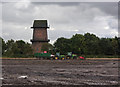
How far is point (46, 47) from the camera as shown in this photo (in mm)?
53750

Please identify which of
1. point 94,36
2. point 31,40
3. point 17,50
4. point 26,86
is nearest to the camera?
point 26,86

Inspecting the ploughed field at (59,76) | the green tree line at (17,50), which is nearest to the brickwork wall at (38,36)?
the green tree line at (17,50)

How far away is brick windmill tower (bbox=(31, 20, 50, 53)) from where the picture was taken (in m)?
60.5

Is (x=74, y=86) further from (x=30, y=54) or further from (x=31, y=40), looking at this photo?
(x=31, y=40)

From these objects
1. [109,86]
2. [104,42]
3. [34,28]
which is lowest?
[109,86]

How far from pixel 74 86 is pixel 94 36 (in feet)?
295

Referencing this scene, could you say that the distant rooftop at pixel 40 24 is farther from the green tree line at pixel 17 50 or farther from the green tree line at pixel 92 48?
the green tree line at pixel 17 50

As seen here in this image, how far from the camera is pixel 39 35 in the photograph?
201ft

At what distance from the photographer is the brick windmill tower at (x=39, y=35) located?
60.5 meters

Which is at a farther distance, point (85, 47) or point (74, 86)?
point (85, 47)

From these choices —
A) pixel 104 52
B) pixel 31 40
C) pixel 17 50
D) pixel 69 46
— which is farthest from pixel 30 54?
pixel 104 52

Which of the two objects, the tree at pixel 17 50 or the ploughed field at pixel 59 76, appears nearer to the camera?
the ploughed field at pixel 59 76

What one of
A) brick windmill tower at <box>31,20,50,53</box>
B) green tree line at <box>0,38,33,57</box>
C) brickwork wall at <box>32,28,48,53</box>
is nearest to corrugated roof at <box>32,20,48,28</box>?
brick windmill tower at <box>31,20,50,53</box>

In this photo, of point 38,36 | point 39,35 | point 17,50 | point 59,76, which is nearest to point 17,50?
point 17,50
